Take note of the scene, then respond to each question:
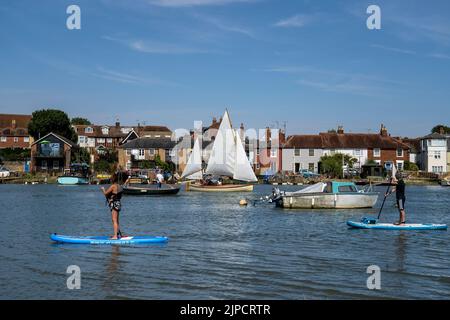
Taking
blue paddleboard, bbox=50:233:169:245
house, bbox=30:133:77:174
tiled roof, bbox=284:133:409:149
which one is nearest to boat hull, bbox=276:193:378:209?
blue paddleboard, bbox=50:233:169:245

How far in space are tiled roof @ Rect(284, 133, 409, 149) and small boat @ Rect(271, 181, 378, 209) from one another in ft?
249

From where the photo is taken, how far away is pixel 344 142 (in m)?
122

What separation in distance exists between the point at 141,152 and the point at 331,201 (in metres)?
92.1

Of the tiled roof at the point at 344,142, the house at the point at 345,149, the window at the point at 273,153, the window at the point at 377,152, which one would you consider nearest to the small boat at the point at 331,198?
the house at the point at 345,149

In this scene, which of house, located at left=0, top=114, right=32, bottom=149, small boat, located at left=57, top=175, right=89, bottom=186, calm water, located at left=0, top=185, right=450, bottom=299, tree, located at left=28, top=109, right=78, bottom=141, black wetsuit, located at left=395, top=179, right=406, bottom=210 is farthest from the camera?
house, located at left=0, top=114, right=32, bottom=149

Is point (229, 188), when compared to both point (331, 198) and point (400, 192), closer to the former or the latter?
point (331, 198)

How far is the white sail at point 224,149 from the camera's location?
69.4 metres

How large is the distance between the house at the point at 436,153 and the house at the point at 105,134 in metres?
61.9

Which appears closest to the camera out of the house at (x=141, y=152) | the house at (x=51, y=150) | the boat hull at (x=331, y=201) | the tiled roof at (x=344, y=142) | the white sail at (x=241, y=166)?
the boat hull at (x=331, y=201)

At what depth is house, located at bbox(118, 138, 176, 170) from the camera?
132 meters

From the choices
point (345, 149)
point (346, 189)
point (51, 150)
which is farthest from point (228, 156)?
point (51, 150)

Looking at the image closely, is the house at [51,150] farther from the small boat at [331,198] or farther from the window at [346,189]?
the window at [346,189]
